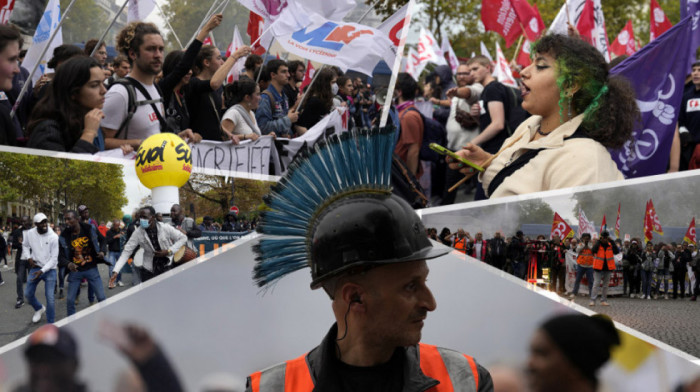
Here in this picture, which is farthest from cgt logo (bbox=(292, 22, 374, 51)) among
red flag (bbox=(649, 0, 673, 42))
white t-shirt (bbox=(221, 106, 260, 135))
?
red flag (bbox=(649, 0, 673, 42))

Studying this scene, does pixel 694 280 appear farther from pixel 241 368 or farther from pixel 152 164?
pixel 152 164

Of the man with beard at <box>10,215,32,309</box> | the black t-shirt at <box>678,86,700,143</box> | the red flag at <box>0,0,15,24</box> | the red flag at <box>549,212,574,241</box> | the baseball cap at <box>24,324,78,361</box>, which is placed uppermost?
the red flag at <box>0,0,15,24</box>

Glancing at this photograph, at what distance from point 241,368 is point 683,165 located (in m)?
4.54

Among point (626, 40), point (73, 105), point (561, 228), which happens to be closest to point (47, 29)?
A: point (73, 105)

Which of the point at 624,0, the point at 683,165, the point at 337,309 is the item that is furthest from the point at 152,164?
the point at 624,0

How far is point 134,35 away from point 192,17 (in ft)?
3.72

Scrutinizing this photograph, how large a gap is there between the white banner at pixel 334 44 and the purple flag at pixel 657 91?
1.47 meters

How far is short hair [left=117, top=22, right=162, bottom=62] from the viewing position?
4.07 meters

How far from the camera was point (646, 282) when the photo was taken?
2.72m

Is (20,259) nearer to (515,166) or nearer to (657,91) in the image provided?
(515,166)

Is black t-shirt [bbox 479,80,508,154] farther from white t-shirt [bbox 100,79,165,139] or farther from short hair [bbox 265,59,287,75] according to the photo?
white t-shirt [bbox 100,79,165,139]

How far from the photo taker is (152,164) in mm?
2867

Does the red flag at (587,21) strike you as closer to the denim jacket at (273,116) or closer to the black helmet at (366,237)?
the denim jacket at (273,116)

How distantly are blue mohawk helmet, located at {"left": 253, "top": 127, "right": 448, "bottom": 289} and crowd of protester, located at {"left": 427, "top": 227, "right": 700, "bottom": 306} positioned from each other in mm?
936
